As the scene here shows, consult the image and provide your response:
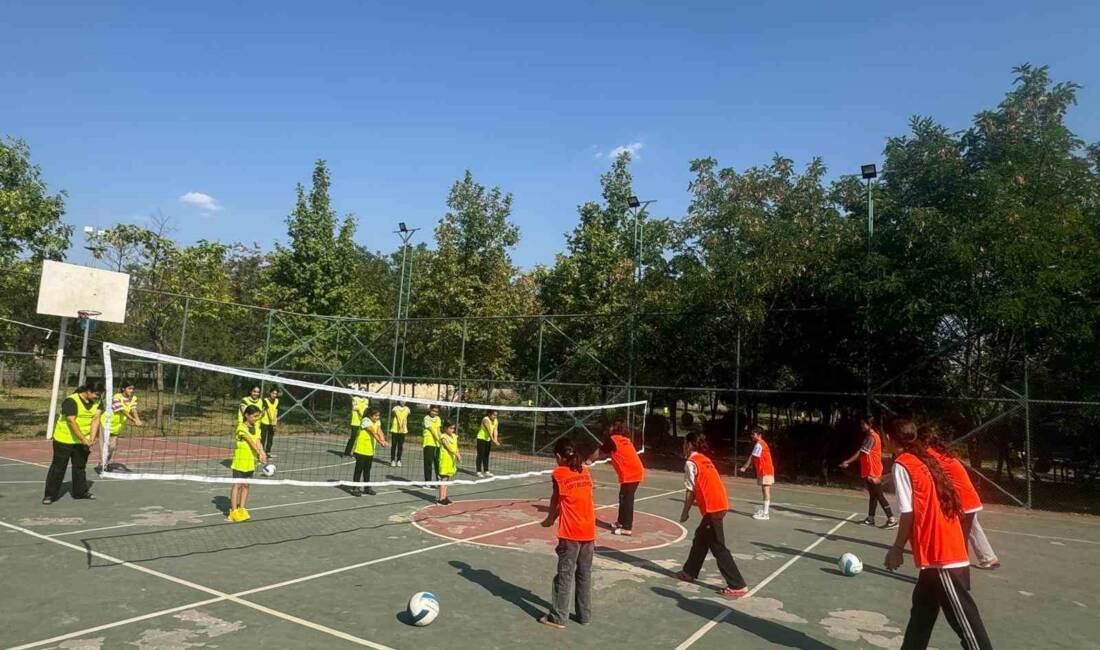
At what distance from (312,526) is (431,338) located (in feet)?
66.6

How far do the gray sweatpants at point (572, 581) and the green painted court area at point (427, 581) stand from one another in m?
0.16

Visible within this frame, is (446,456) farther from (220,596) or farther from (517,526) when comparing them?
(220,596)

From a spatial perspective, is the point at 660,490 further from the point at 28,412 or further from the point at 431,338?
the point at 28,412

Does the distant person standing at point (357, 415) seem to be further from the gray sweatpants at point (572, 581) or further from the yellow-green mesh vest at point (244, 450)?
the gray sweatpants at point (572, 581)

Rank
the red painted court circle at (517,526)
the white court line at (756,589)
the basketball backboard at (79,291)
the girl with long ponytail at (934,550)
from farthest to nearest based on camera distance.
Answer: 1. the basketball backboard at (79,291)
2. the red painted court circle at (517,526)
3. the white court line at (756,589)
4. the girl with long ponytail at (934,550)

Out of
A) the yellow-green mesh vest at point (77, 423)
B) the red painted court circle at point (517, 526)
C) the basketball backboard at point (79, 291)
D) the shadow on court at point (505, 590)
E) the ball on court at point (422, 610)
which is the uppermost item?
the basketball backboard at point (79, 291)

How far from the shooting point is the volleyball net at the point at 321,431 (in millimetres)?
11820

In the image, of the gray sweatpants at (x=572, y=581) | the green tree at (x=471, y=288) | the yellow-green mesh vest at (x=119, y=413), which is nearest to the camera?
the gray sweatpants at (x=572, y=581)

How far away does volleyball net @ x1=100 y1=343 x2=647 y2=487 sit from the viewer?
11.8 metres

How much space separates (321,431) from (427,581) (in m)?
23.0

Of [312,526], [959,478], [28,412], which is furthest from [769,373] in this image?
[28,412]

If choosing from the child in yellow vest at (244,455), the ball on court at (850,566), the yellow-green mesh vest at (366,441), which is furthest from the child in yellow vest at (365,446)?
the ball on court at (850,566)

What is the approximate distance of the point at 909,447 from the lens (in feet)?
18.2

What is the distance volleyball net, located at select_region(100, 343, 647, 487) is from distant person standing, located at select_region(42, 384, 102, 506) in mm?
542
